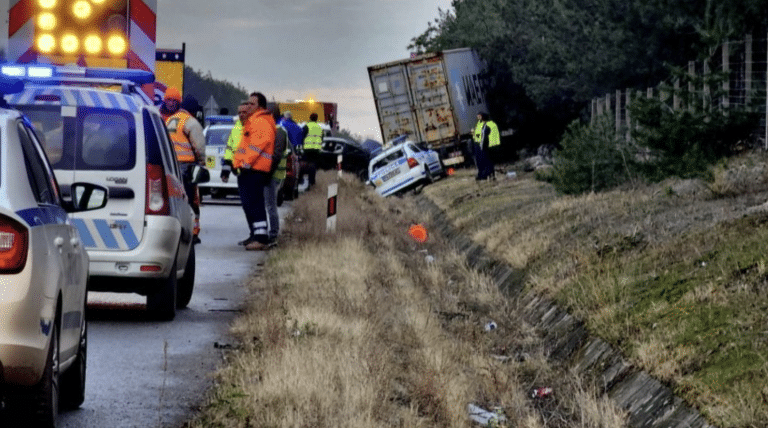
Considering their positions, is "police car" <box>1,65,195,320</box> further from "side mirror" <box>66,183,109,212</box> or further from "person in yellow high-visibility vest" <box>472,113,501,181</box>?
"person in yellow high-visibility vest" <box>472,113,501,181</box>

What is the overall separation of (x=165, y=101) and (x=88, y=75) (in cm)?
615

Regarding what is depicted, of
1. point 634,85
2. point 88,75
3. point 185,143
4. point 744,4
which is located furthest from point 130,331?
point 634,85

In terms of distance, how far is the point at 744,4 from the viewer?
79.0 feet

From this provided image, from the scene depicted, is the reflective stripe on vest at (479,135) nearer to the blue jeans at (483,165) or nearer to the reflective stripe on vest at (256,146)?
the blue jeans at (483,165)

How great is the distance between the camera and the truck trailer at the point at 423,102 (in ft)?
162

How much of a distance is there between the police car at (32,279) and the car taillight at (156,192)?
426cm

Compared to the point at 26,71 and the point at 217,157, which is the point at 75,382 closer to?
the point at 26,71

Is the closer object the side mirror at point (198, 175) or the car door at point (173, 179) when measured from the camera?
the car door at point (173, 179)

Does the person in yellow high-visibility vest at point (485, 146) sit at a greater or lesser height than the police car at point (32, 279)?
lesser

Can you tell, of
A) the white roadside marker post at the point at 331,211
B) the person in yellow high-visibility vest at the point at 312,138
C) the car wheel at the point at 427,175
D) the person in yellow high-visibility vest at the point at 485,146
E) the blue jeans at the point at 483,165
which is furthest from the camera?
the car wheel at the point at 427,175

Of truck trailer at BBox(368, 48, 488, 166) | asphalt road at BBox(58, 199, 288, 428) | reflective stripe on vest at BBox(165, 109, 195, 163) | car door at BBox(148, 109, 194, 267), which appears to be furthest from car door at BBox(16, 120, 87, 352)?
truck trailer at BBox(368, 48, 488, 166)

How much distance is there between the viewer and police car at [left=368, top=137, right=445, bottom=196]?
135 feet

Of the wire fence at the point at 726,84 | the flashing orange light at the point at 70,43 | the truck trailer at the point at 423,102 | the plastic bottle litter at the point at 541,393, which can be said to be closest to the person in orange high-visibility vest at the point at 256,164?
the wire fence at the point at 726,84

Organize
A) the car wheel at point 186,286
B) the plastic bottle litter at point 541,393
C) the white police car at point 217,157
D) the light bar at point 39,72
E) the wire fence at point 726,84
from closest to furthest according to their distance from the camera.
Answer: the light bar at point 39,72 < the plastic bottle litter at point 541,393 < the car wheel at point 186,286 < the wire fence at point 726,84 < the white police car at point 217,157
